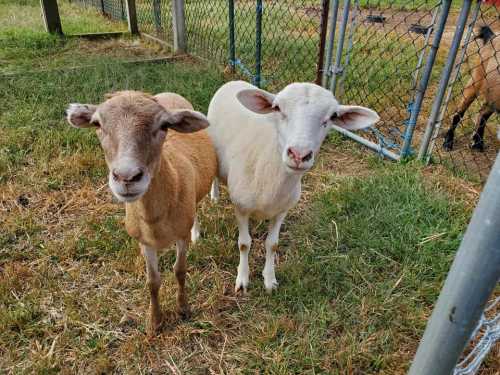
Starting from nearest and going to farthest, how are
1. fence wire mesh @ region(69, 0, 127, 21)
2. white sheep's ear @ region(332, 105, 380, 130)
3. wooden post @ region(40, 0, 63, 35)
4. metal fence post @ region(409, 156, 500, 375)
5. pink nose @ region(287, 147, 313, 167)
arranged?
metal fence post @ region(409, 156, 500, 375) → pink nose @ region(287, 147, 313, 167) → white sheep's ear @ region(332, 105, 380, 130) → wooden post @ region(40, 0, 63, 35) → fence wire mesh @ region(69, 0, 127, 21)

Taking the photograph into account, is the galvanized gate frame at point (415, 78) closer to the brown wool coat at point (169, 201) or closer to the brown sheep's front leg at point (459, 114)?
the brown sheep's front leg at point (459, 114)

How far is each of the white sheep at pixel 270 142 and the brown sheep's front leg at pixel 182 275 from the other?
15.9 inches

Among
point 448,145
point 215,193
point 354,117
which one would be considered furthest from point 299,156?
point 448,145

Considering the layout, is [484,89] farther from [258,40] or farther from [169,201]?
[169,201]

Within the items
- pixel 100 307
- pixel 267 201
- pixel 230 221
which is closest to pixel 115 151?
pixel 267 201

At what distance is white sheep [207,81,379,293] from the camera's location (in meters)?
2.14

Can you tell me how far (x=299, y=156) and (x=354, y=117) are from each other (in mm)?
563

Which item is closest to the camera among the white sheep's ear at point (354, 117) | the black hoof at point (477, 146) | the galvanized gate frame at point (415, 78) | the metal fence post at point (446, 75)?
the white sheep's ear at point (354, 117)

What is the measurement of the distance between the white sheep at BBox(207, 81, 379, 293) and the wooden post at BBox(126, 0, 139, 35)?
643cm

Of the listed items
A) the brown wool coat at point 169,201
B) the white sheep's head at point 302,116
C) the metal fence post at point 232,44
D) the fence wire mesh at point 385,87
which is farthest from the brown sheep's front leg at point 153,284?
the metal fence post at point 232,44

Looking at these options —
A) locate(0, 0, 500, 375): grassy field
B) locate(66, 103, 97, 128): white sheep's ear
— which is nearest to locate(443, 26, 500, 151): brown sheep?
locate(0, 0, 500, 375): grassy field

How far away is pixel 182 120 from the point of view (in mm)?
1938

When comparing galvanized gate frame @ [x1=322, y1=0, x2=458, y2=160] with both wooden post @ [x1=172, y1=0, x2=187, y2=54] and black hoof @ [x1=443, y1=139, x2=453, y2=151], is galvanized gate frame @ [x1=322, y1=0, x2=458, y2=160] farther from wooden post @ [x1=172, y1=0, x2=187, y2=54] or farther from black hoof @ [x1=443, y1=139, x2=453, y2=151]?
wooden post @ [x1=172, y1=0, x2=187, y2=54]

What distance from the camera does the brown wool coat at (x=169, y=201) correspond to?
209 centimetres
